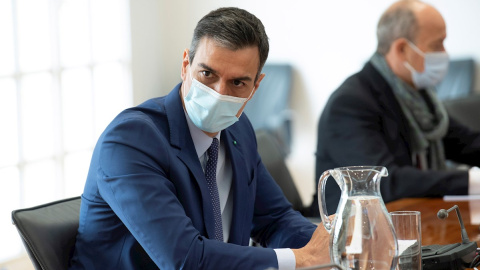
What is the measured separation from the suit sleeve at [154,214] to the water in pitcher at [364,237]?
0.95 feet

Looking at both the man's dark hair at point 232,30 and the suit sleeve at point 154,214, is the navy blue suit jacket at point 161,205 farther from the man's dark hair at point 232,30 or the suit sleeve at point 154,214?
the man's dark hair at point 232,30

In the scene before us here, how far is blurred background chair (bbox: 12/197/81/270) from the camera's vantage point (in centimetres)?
165

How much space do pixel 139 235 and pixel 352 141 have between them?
1.40 m

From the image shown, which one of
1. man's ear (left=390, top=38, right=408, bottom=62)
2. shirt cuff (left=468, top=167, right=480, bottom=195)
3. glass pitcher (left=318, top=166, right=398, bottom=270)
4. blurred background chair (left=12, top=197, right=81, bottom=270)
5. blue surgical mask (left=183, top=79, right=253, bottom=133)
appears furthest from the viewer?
man's ear (left=390, top=38, right=408, bottom=62)

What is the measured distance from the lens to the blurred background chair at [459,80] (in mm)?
5211

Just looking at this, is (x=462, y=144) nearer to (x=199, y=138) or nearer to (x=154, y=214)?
(x=199, y=138)

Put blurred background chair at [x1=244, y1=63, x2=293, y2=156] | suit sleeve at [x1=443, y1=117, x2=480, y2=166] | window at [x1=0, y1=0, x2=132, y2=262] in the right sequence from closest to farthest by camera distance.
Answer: suit sleeve at [x1=443, y1=117, x2=480, y2=166]
window at [x1=0, y1=0, x2=132, y2=262]
blurred background chair at [x1=244, y1=63, x2=293, y2=156]

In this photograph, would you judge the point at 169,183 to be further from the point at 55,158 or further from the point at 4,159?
the point at 55,158

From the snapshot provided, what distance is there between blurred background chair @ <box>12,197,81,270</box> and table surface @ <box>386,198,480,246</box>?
912mm

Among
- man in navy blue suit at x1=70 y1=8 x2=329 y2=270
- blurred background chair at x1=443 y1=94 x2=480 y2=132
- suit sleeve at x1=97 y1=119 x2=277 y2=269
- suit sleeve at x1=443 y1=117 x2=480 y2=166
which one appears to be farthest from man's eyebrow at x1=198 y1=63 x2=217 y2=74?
blurred background chair at x1=443 y1=94 x2=480 y2=132

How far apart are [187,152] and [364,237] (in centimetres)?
61

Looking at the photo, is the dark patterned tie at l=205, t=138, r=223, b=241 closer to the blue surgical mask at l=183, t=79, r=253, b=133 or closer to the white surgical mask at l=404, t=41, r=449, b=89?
the blue surgical mask at l=183, t=79, r=253, b=133

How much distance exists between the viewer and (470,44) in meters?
5.22

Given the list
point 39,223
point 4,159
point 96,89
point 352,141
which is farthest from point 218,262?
point 96,89
